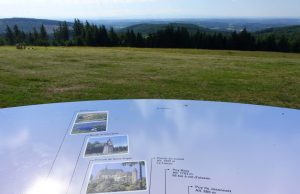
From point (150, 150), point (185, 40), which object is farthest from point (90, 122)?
point (185, 40)

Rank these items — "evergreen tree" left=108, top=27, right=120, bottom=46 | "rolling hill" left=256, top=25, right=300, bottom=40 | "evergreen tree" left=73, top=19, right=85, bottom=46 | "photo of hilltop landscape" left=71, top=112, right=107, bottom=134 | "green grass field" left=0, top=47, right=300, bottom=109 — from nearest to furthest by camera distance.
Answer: "photo of hilltop landscape" left=71, top=112, right=107, bottom=134 → "green grass field" left=0, top=47, right=300, bottom=109 → "evergreen tree" left=108, top=27, right=120, bottom=46 → "evergreen tree" left=73, top=19, right=85, bottom=46 → "rolling hill" left=256, top=25, right=300, bottom=40

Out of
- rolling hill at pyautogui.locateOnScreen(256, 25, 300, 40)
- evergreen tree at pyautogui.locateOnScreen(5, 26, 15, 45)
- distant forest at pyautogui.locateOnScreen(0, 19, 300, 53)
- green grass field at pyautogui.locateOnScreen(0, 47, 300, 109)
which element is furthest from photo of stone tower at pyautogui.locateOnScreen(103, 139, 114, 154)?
evergreen tree at pyautogui.locateOnScreen(5, 26, 15, 45)

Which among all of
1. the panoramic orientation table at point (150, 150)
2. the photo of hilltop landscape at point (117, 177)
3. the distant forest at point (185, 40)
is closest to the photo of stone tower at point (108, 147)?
the panoramic orientation table at point (150, 150)

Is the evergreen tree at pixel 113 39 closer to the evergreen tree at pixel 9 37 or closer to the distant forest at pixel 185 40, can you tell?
the distant forest at pixel 185 40

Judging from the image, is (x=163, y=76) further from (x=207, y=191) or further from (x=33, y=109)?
(x=207, y=191)

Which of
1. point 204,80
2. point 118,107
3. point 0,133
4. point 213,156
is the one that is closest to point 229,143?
point 213,156

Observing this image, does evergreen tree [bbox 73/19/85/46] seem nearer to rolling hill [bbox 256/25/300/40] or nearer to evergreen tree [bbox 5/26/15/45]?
evergreen tree [bbox 5/26/15/45]

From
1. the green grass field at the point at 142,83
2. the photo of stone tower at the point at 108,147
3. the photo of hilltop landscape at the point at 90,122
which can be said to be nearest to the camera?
the photo of stone tower at the point at 108,147
